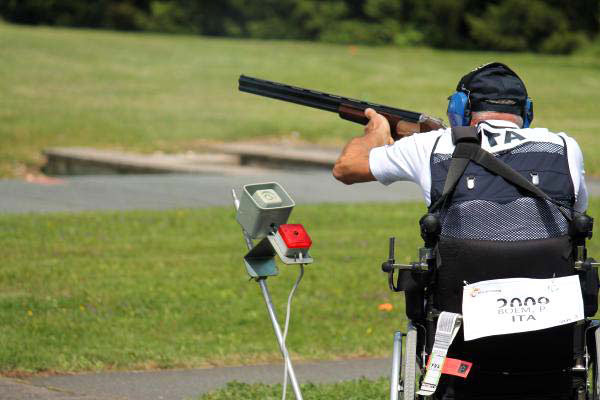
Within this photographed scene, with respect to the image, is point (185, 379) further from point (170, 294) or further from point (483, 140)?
point (483, 140)

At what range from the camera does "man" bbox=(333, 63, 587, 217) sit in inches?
161

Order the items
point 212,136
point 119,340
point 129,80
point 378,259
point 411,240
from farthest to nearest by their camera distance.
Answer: point 129,80 < point 212,136 < point 411,240 < point 378,259 < point 119,340

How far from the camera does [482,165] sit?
3977mm

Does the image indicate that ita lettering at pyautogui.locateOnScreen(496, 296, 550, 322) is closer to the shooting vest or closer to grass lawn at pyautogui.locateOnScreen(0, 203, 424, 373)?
the shooting vest

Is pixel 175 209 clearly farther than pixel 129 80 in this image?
No

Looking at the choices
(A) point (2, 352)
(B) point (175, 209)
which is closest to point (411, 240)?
(B) point (175, 209)

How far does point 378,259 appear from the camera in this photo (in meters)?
9.94

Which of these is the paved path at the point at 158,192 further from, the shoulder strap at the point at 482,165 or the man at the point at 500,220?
the shoulder strap at the point at 482,165

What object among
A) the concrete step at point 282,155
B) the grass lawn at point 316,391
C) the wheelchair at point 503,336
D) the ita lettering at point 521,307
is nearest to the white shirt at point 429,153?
the wheelchair at point 503,336

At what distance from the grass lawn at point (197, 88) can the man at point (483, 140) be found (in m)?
13.0

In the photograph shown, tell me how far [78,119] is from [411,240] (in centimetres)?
1382

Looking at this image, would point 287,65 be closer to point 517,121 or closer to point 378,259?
point 378,259

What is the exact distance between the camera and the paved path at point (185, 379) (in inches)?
240

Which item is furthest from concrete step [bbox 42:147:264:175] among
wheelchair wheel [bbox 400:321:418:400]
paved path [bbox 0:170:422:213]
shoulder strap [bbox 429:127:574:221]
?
shoulder strap [bbox 429:127:574:221]
